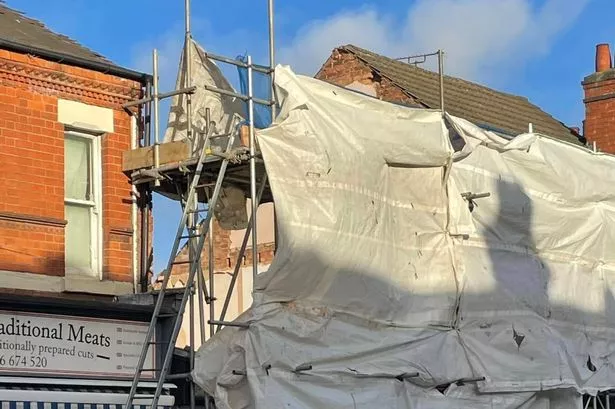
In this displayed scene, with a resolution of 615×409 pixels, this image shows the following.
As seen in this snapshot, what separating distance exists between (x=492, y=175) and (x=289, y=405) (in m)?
4.22

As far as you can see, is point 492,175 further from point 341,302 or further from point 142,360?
point 142,360

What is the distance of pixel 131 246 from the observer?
1332cm

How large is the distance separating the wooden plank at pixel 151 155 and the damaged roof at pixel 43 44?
36.5 inches

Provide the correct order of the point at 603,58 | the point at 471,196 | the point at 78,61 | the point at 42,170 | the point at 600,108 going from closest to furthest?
the point at 42,170
the point at 78,61
the point at 471,196
the point at 600,108
the point at 603,58

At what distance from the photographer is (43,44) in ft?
42.9

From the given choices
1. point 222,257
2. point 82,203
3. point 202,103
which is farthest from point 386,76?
point 82,203

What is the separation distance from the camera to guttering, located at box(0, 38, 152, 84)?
12.4m

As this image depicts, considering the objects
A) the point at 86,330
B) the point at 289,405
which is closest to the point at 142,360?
the point at 86,330

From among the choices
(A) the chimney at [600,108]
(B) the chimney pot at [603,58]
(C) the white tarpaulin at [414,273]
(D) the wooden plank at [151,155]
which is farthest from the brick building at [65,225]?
(B) the chimney pot at [603,58]

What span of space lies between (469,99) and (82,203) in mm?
11818

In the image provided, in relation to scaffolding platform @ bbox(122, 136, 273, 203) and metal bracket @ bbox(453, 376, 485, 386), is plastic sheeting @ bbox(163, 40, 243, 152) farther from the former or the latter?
metal bracket @ bbox(453, 376, 485, 386)

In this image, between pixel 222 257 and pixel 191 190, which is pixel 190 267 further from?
pixel 222 257

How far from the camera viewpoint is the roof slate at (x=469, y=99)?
21.9 m

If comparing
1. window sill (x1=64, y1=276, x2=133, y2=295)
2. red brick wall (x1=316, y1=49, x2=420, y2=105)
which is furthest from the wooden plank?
red brick wall (x1=316, y1=49, x2=420, y2=105)
